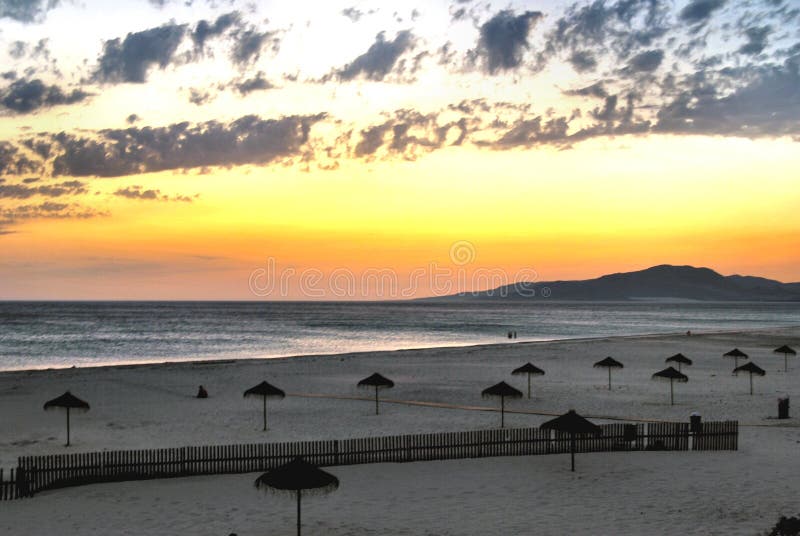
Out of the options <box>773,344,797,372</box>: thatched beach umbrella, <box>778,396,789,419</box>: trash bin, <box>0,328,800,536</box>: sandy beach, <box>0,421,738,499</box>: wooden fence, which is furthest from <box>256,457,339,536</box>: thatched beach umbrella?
<box>773,344,797,372</box>: thatched beach umbrella

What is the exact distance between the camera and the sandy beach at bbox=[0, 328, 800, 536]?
1500 centimetres

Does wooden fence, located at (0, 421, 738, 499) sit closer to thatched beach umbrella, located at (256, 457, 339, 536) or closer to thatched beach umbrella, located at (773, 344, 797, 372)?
thatched beach umbrella, located at (256, 457, 339, 536)

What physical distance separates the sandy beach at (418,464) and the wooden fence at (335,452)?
0.46 meters

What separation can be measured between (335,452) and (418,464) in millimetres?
2360

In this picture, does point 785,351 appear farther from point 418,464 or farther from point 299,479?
point 299,479

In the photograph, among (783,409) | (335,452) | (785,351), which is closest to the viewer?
(335,452)

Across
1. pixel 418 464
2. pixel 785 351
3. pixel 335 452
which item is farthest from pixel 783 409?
pixel 335 452

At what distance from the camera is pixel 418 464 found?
65.9 feet

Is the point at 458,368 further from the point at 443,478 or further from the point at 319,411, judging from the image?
the point at 443,478

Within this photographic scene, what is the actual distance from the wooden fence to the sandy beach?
46 cm

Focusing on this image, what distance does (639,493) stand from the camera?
16859mm

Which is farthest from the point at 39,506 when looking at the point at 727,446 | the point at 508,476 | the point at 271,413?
the point at 727,446

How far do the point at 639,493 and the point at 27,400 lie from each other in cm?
2884

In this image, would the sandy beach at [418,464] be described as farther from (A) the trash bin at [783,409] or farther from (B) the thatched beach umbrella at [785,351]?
(B) the thatched beach umbrella at [785,351]
